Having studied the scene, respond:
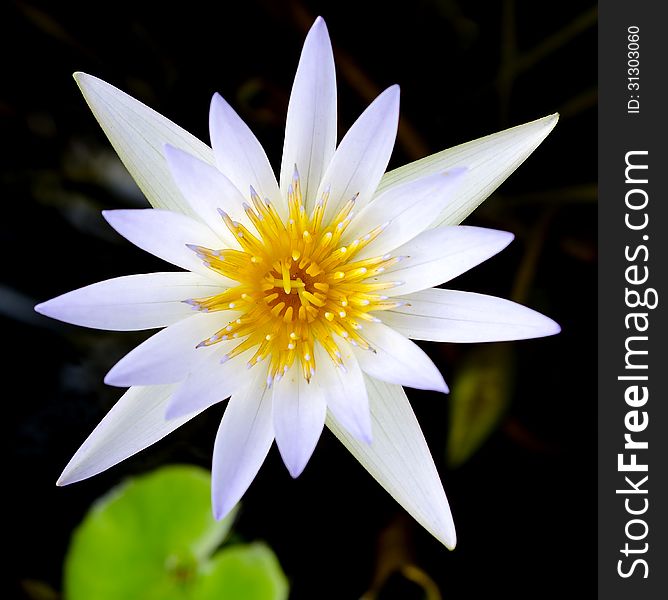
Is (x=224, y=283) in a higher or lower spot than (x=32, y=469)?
higher

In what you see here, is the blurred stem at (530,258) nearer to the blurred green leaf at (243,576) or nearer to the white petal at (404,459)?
the white petal at (404,459)

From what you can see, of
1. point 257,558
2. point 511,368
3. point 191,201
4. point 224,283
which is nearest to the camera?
point 191,201

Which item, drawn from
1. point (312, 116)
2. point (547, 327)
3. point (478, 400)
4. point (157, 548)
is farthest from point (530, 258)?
point (157, 548)

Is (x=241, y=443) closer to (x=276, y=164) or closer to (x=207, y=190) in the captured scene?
(x=207, y=190)

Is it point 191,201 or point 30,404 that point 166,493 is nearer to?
point 30,404

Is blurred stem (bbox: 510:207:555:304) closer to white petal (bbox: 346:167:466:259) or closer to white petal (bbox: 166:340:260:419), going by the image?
white petal (bbox: 346:167:466:259)

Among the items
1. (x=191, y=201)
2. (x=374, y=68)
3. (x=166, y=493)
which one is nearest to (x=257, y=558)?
(x=166, y=493)

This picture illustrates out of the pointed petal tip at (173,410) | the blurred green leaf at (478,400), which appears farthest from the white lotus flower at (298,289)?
the blurred green leaf at (478,400)
